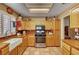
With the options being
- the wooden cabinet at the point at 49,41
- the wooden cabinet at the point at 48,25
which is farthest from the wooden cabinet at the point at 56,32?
the wooden cabinet at the point at 48,25

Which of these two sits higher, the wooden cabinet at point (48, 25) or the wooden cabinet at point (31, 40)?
the wooden cabinet at point (48, 25)

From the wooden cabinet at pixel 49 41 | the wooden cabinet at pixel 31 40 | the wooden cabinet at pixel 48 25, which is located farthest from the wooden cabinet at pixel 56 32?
the wooden cabinet at pixel 31 40

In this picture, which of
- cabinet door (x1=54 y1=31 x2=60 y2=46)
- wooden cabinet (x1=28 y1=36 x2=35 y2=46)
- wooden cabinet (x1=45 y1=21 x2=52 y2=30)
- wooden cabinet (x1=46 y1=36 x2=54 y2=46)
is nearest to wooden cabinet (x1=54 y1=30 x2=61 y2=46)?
cabinet door (x1=54 y1=31 x2=60 y2=46)

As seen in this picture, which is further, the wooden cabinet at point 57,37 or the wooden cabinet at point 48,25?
the wooden cabinet at point 48,25

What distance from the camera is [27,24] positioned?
947cm

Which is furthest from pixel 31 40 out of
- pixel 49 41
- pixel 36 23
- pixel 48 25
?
pixel 48 25

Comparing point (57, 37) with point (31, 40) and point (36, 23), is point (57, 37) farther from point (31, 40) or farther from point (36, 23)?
point (36, 23)

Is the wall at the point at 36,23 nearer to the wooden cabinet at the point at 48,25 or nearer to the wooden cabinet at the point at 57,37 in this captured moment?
the wooden cabinet at the point at 48,25

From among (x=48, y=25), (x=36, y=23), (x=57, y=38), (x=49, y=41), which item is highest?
(x=36, y=23)

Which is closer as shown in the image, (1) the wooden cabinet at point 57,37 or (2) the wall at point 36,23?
(1) the wooden cabinet at point 57,37

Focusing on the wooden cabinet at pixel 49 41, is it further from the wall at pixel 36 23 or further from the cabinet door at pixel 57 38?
the wall at pixel 36 23

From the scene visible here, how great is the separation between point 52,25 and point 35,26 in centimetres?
104
